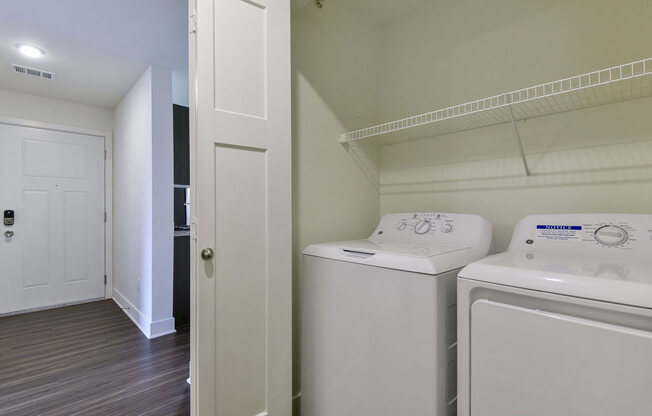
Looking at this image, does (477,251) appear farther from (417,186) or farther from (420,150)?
(420,150)

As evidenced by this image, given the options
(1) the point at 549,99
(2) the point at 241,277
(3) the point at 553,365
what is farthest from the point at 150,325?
(1) the point at 549,99

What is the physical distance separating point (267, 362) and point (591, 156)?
1.67m

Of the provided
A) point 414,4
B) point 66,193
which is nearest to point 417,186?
point 414,4

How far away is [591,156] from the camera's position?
1.32 metres

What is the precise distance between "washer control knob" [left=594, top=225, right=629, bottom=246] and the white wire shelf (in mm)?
509

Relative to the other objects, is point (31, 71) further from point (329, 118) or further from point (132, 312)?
point (329, 118)

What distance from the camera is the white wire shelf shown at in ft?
3.65

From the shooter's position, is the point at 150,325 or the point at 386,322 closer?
the point at 386,322

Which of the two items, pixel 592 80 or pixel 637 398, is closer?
pixel 637 398

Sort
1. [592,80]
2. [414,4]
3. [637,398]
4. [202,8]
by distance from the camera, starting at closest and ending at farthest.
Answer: [637,398] → [202,8] → [592,80] → [414,4]

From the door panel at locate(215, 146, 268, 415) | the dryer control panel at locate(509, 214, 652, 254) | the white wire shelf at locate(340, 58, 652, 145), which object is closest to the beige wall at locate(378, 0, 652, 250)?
the white wire shelf at locate(340, 58, 652, 145)

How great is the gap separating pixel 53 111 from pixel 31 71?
0.83 meters

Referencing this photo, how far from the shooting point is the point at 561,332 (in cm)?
78

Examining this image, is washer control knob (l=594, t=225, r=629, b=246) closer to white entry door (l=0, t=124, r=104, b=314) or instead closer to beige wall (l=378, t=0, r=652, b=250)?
beige wall (l=378, t=0, r=652, b=250)
